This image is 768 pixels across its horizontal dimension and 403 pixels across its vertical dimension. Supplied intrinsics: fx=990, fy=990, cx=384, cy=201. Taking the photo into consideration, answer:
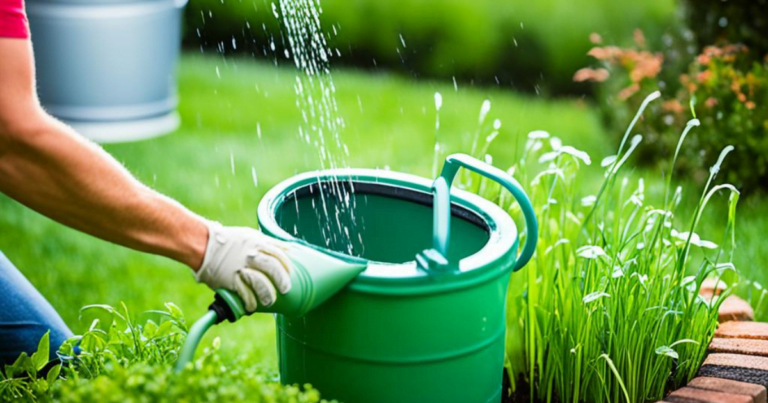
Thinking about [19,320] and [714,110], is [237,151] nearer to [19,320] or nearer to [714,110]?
[714,110]

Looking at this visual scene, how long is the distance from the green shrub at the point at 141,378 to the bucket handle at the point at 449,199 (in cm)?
35

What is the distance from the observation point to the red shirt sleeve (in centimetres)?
159

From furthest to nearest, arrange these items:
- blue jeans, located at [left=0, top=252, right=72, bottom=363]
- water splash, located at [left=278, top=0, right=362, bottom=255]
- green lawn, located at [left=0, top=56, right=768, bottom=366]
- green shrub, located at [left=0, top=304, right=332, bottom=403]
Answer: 1. water splash, located at [left=278, top=0, right=362, bottom=255]
2. green lawn, located at [left=0, top=56, right=768, bottom=366]
3. blue jeans, located at [left=0, top=252, right=72, bottom=363]
4. green shrub, located at [left=0, top=304, right=332, bottom=403]

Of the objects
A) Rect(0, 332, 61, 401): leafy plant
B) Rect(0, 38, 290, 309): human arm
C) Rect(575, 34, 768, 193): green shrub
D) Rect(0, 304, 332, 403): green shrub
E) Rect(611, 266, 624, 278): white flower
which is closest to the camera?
Rect(0, 304, 332, 403): green shrub

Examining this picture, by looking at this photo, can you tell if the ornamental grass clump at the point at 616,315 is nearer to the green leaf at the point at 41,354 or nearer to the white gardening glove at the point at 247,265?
the white gardening glove at the point at 247,265

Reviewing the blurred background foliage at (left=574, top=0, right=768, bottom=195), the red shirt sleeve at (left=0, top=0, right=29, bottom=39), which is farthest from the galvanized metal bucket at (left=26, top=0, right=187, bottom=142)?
the red shirt sleeve at (left=0, top=0, right=29, bottom=39)

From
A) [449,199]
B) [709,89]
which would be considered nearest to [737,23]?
[709,89]

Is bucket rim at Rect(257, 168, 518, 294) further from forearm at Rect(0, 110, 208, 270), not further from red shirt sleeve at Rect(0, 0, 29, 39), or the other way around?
red shirt sleeve at Rect(0, 0, 29, 39)

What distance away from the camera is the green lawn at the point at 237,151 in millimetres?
3314

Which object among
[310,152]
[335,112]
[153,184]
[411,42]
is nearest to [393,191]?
[153,184]

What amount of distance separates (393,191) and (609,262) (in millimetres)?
461

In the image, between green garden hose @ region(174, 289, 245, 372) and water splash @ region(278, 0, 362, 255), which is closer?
green garden hose @ region(174, 289, 245, 372)

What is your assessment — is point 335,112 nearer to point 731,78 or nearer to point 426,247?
point 731,78

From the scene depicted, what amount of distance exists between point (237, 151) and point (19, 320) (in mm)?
2420
